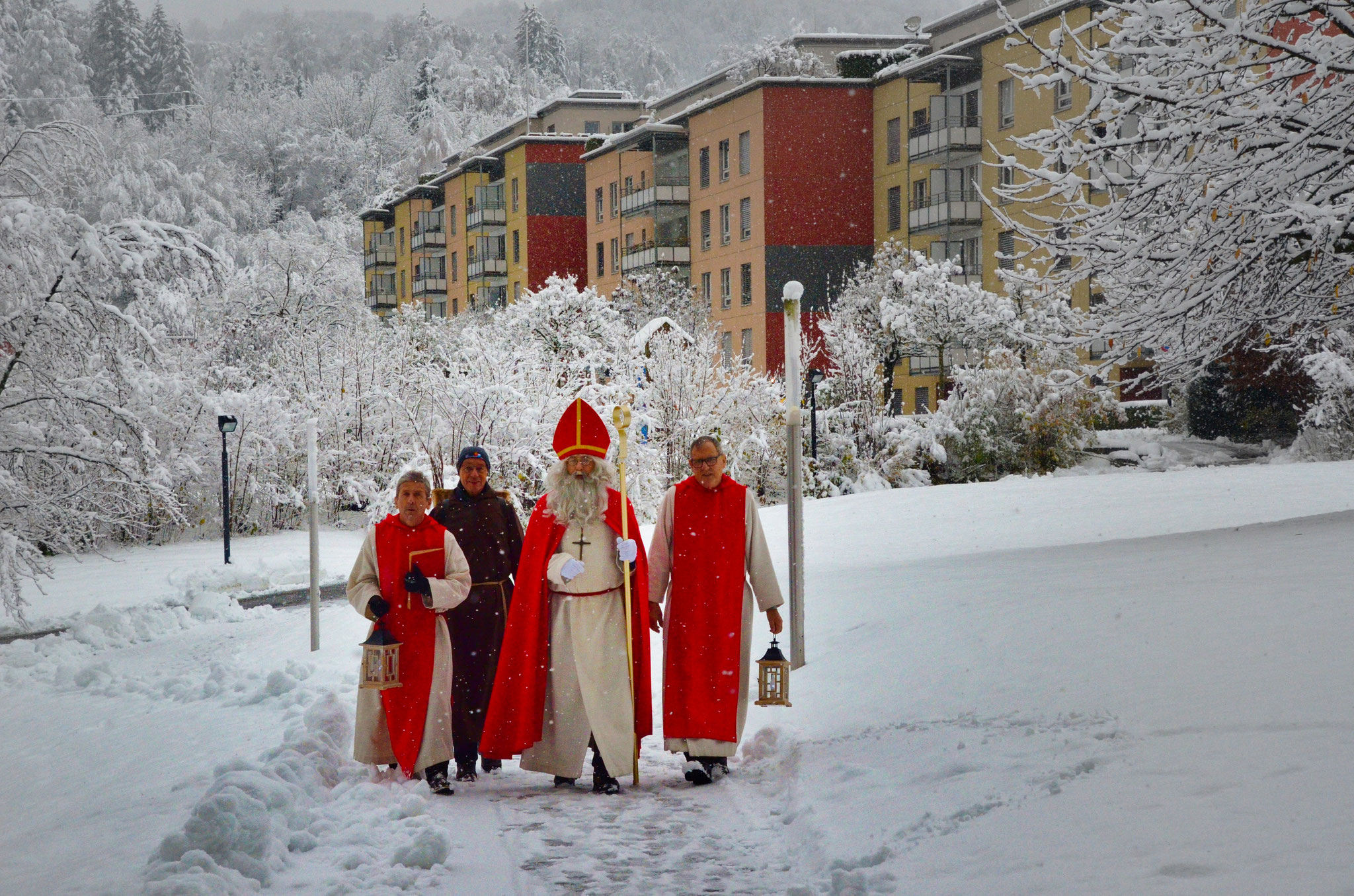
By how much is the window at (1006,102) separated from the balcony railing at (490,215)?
106ft

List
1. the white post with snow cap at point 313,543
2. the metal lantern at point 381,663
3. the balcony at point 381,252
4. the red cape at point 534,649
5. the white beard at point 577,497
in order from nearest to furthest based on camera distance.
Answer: the metal lantern at point 381,663, the red cape at point 534,649, the white beard at point 577,497, the white post with snow cap at point 313,543, the balcony at point 381,252

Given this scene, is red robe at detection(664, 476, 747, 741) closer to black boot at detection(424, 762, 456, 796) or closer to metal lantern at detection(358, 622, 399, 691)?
black boot at detection(424, 762, 456, 796)

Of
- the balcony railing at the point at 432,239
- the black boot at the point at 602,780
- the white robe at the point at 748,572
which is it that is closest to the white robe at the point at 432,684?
the black boot at the point at 602,780

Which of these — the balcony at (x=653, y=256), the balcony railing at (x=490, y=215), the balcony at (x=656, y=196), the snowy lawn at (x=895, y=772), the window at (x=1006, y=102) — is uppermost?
the balcony railing at (x=490, y=215)

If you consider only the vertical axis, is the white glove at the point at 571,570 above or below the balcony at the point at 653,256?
below

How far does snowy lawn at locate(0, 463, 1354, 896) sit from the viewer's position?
524 centimetres

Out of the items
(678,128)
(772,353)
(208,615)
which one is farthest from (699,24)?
(208,615)

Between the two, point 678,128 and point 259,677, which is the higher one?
point 678,128

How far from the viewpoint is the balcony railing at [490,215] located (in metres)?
70.5

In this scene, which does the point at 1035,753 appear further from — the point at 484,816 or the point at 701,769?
the point at 484,816

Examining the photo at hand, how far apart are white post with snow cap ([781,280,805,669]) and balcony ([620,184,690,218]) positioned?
1810 inches

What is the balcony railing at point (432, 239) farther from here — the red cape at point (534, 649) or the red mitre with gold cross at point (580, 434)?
the red cape at point (534, 649)

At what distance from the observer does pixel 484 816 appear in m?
6.88

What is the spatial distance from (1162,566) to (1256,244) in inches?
113
